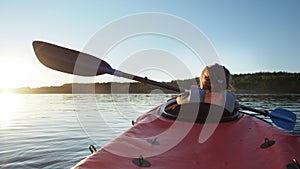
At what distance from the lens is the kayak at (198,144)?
7.23ft

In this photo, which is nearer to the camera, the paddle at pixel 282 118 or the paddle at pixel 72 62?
the paddle at pixel 72 62

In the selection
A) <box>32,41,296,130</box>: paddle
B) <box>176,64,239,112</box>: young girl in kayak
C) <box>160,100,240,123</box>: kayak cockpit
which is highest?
<box>32,41,296,130</box>: paddle

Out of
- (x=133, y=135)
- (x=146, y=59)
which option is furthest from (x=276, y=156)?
(x=146, y=59)

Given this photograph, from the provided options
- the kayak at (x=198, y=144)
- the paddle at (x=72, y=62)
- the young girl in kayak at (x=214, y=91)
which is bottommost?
the kayak at (x=198, y=144)

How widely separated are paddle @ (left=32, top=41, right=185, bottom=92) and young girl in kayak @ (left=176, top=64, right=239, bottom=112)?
94cm

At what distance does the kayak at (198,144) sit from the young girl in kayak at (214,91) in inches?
4.0

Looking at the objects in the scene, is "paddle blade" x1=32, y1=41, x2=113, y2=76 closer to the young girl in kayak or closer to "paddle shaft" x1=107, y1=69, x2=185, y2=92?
"paddle shaft" x1=107, y1=69, x2=185, y2=92

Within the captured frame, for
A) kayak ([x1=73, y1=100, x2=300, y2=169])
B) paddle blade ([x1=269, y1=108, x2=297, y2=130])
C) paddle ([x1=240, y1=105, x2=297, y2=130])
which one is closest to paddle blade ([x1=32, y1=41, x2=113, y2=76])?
kayak ([x1=73, y1=100, x2=300, y2=169])

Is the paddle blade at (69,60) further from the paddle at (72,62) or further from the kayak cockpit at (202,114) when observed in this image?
the kayak cockpit at (202,114)

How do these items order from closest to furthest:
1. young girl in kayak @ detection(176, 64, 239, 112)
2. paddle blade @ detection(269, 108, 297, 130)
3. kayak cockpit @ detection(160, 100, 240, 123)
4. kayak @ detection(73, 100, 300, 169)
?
1. kayak @ detection(73, 100, 300, 169)
2. kayak cockpit @ detection(160, 100, 240, 123)
3. young girl in kayak @ detection(176, 64, 239, 112)
4. paddle blade @ detection(269, 108, 297, 130)

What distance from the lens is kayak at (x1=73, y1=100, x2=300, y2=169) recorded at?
221 centimetres

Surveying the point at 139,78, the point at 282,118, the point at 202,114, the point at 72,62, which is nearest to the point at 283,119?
the point at 282,118

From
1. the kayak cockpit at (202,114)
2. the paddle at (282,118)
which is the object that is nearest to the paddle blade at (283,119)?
the paddle at (282,118)

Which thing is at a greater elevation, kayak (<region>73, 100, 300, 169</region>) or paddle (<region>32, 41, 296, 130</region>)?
paddle (<region>32, 41, 296, 130</region>)
